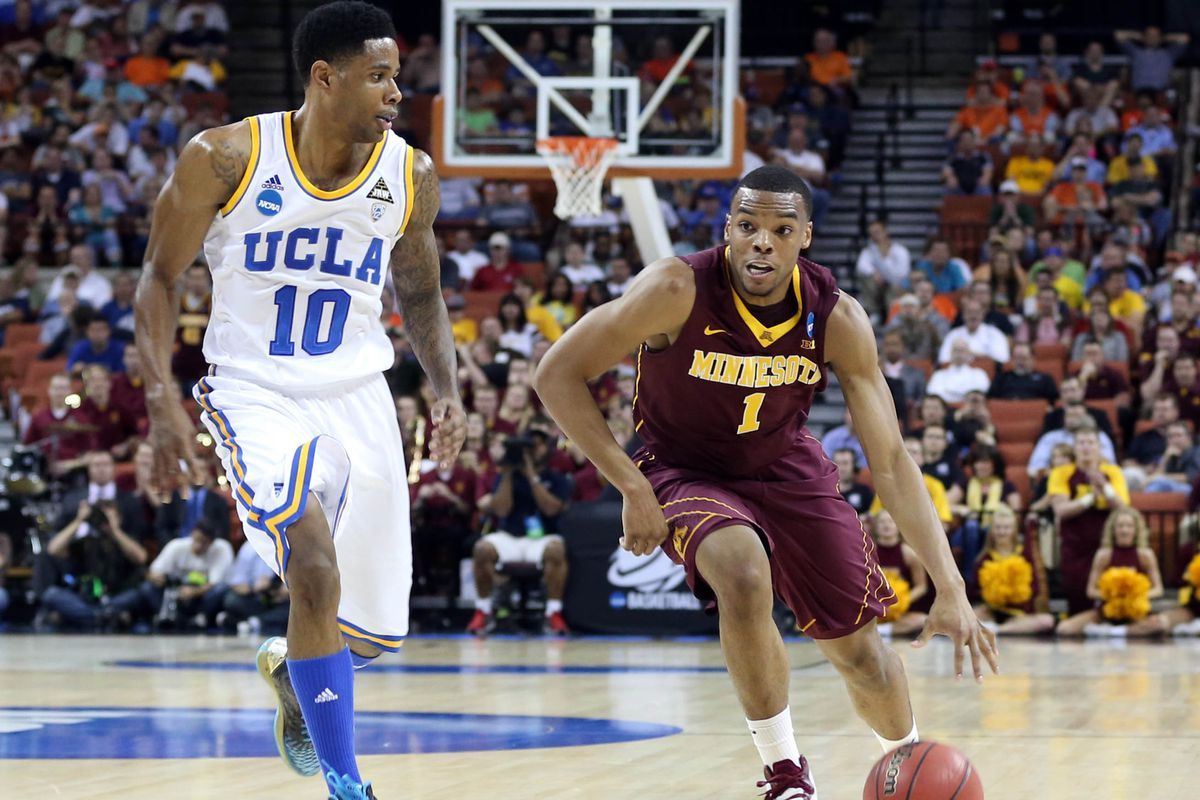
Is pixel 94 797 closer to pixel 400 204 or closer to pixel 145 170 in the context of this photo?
pixel 400 204

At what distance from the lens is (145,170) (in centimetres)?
1898

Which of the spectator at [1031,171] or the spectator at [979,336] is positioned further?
the spectator at [1031,171]

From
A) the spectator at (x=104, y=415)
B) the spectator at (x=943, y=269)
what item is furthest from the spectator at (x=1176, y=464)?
the spectator at (x=104, y=415)

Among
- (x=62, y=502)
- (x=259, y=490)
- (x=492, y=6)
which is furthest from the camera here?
(x=62, y=502)

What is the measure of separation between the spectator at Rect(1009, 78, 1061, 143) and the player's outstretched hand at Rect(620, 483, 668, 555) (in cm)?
1445

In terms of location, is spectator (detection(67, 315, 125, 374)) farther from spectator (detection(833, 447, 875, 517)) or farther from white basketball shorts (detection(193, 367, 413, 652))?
white basketball shorts (detection(193, 367, 413, 652))

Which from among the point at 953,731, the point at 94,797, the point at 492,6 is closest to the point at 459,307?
the point at 492,6

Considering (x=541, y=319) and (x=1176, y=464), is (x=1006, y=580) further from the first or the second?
(x=541, y=319)

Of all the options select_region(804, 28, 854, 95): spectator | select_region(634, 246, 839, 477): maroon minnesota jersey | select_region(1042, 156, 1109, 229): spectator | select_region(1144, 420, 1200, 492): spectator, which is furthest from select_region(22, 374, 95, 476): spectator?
select_region(634, 246, 839, 477): maroon minnesota jersey

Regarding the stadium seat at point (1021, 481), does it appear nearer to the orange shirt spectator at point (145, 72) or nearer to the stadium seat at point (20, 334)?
the stadium seat at point (20, 334)

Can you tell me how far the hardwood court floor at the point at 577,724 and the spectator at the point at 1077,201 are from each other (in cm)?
631

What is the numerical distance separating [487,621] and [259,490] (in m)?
8.93

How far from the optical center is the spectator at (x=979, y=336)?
1516 centimetres

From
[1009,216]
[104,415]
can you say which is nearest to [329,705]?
[104,415]
